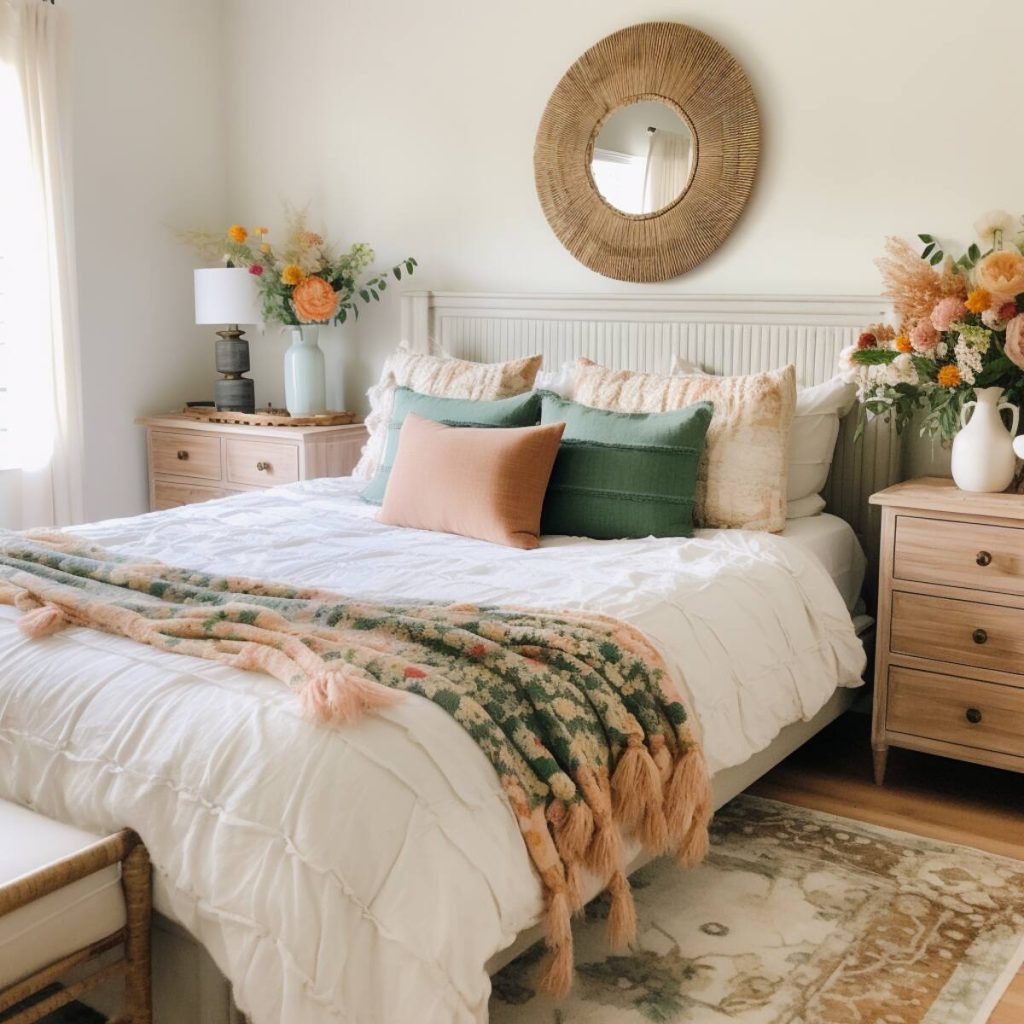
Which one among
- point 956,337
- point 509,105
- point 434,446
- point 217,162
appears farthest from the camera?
point 217,162

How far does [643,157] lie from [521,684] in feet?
7.51

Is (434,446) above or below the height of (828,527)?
above

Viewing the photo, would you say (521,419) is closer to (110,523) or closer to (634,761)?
(110,523)

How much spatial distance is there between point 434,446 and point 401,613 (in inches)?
39.7

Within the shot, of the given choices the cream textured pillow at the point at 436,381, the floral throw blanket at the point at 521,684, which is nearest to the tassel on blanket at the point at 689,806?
the floral throw blanket at the point at 521,684

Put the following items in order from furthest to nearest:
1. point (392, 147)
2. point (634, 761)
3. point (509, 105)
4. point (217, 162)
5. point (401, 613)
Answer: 1. point (217, 162)
2. point (392, 147)
3. point (509, 105)
4. point (401, 613)
5. point (634, 761)

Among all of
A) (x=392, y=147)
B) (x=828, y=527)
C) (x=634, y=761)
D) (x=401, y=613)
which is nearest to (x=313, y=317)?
(x=392, y=147)

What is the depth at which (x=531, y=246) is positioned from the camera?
4082 mm

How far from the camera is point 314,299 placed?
427 centimetres

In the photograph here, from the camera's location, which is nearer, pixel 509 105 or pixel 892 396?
pixel 892 396

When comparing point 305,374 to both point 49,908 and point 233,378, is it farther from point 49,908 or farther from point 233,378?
point 49,908

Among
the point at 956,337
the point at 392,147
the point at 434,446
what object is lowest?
the point at 434,446

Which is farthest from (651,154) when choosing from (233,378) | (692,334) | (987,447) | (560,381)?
(233,378)

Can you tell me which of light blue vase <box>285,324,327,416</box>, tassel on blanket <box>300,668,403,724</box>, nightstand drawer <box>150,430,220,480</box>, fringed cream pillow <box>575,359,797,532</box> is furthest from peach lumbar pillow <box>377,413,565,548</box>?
nightstand drawer <box>150,430,220,480</box>
